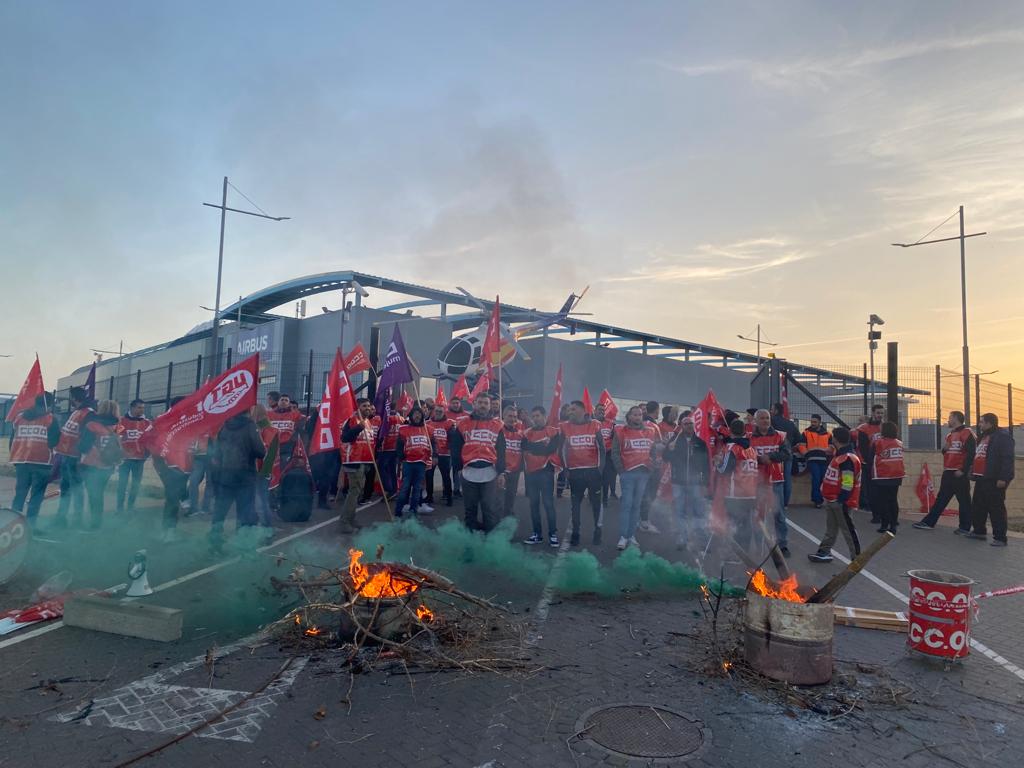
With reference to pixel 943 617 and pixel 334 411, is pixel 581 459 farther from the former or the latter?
pixel 943 617

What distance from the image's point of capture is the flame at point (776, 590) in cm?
470

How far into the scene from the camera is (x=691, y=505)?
10.2 metres

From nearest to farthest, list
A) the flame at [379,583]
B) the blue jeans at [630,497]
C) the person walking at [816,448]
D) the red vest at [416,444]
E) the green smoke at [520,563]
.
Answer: the flame at [379,583]
the green smoke at [520,563]
the blue jeans at [630,497]
the red vest at [416,444]
the person walking at [816,448]

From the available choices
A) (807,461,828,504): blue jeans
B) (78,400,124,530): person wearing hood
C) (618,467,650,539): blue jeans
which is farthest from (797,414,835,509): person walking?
(78,400,124,530): person wearing hood

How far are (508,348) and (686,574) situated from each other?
14.1 meters

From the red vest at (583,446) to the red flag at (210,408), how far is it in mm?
4113

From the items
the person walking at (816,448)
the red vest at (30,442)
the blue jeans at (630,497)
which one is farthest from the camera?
the person walking at (816,448)

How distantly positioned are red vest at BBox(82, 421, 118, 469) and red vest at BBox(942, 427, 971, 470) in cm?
1325

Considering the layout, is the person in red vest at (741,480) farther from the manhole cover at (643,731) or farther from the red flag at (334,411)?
the red flag at (334,411)

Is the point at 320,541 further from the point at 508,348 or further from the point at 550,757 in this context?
the point at 508,348

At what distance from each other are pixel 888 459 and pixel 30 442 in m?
12.2

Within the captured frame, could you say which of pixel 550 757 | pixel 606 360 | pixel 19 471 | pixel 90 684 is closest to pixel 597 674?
pixel 550 757

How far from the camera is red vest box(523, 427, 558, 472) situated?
9.02 metres

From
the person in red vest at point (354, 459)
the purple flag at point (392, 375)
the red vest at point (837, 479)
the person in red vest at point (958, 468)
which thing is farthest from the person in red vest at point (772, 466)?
the purple flag at point (392, 375)
